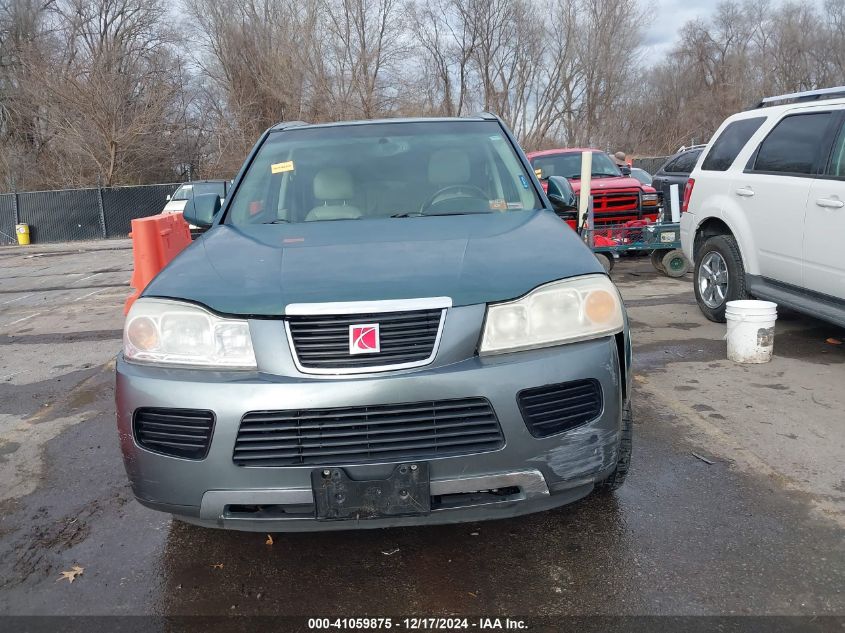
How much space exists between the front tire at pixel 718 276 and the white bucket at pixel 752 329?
2.98 ft

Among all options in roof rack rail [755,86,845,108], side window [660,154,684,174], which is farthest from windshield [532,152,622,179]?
roof rack rail [755,86,845,108]

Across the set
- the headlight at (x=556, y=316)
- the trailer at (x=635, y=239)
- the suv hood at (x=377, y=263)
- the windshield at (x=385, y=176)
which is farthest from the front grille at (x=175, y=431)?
the trailer at (x=635, y=239)

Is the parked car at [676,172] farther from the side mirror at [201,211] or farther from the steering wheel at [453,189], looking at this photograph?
the side mirror at [201,211]

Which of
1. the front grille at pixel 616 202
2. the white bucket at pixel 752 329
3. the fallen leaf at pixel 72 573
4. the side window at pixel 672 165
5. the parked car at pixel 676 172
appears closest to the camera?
the fallen leaf at pixel 72 573

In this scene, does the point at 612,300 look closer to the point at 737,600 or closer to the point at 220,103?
the point at 737,600

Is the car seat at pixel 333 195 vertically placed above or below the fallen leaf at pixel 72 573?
above

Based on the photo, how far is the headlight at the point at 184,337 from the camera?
2.46m

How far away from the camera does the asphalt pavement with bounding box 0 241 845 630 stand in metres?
2.64

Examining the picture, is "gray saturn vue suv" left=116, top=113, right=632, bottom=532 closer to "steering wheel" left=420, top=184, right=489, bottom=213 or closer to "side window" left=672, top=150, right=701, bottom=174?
"steering wheel" left=420, top=184, right=489, bottom=213

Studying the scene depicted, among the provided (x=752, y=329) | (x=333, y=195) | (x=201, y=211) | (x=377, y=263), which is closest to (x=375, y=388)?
(x=377, y=263)

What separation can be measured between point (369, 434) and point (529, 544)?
1.10 metres

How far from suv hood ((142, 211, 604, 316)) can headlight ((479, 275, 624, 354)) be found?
0.15 feet

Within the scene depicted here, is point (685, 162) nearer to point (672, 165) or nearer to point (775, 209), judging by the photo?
point (672, 165)

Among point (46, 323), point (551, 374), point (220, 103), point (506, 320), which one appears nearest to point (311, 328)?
point (506, 320)
